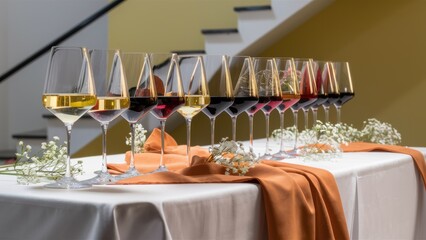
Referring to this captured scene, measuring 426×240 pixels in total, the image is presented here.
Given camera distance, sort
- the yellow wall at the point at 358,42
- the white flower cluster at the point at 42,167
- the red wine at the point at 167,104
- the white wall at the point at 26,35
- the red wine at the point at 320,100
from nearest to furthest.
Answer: the white flower cluster at the point at 42,167 < the red wine at the point at 167,104 < the red wine at the point at 320,100 < the yellow wall at the point at 358,42 < the white wall at the point at 26,35

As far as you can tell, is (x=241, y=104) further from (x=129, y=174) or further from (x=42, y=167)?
(x=42, y=167)

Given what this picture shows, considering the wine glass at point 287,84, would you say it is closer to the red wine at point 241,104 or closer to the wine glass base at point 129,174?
the red wine at point 241,104

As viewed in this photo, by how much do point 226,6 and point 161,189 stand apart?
494 cm

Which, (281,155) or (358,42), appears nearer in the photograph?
(281,155)

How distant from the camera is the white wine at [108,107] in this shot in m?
1.72

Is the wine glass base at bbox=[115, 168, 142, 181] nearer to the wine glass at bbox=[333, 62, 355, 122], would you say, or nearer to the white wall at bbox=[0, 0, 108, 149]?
the wine glass at bbox=[333, 62, 355, 122]

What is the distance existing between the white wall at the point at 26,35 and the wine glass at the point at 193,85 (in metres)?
5.82

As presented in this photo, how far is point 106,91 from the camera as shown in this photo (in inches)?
67.9

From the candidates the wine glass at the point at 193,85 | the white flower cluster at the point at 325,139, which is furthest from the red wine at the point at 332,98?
the wine glass at the point at 193,85

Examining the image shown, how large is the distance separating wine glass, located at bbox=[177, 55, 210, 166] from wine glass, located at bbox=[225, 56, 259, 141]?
0.67 feet

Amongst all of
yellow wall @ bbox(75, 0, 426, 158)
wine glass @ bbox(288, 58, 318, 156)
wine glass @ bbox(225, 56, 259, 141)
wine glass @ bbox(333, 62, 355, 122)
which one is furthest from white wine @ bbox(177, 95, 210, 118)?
yellow wall @ bbox(75, 0, 426, 158)

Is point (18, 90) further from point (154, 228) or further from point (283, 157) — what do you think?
point (154, 228)

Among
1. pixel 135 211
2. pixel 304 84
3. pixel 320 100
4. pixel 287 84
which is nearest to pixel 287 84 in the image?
pixel 287 84

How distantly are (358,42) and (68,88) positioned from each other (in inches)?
190
